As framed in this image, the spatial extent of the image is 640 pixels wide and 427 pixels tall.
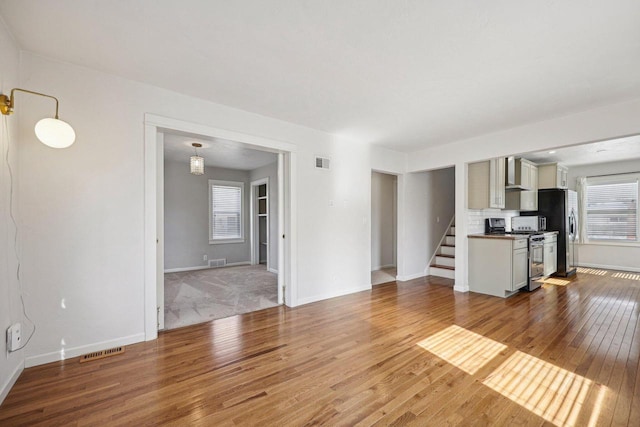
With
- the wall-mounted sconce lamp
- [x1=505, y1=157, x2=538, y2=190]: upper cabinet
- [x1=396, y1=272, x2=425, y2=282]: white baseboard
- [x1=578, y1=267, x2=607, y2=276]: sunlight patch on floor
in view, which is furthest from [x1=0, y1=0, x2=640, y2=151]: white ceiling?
[x1=578, y1=267, x2=607, y2=276]: sunlight patch on floor

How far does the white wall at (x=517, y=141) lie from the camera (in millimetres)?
3172

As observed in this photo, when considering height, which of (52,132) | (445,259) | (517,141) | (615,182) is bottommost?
(445,259)

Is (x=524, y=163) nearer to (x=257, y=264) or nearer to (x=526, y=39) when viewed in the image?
(x=526, y=39)

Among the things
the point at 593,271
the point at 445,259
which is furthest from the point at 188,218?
the point at 593,271

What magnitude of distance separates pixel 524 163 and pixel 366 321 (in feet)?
→ 15.4

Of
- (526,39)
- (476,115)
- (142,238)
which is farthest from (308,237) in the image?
(526,39)

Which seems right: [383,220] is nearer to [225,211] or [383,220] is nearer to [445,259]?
[445,259]

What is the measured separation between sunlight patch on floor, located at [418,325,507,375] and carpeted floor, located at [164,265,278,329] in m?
2.19

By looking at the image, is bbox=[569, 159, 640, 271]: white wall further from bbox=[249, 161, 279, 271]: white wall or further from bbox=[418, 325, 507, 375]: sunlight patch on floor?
bbox=[249, 161, 279, 271]: white wall

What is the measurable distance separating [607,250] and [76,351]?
984 cm

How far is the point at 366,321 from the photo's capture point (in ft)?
10.8

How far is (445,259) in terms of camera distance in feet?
19.8

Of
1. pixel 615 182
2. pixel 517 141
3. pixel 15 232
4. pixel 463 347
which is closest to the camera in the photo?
pixel 15 232

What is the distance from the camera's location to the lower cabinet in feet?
14.1
